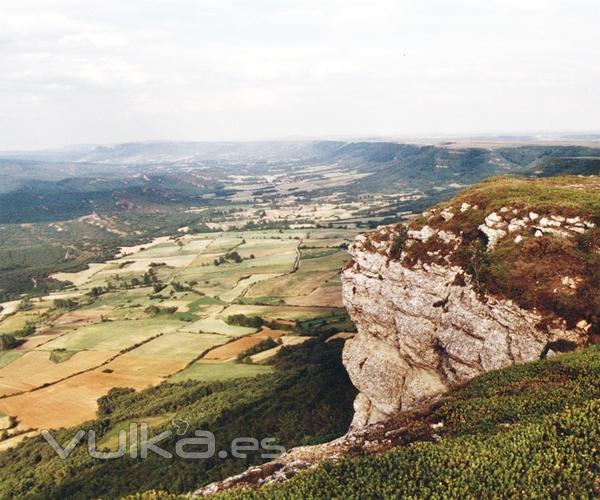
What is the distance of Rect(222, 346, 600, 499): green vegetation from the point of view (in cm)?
2302

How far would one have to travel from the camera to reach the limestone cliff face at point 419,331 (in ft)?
148

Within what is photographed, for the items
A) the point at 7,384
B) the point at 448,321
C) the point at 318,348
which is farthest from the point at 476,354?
the point at 7,384

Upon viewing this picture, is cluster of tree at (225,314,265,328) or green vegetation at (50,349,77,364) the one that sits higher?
cluster of tree at (225,314,265,328)

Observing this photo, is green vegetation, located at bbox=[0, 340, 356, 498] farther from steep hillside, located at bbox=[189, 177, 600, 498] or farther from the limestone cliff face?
steep hillside, located at bbox=[189, 177, 600, 498]

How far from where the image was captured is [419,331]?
55312 millimetres

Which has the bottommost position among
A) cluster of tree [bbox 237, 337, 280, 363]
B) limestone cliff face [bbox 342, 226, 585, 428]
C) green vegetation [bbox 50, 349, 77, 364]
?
green vegetation [bbox 50, 349, 77, 364]

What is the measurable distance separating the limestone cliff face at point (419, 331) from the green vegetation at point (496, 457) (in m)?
10.6

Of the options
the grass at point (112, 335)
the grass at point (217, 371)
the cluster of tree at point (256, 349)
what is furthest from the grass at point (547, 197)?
the grass at point (112, 335)

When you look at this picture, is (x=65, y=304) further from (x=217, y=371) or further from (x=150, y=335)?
(x=217, y=371)

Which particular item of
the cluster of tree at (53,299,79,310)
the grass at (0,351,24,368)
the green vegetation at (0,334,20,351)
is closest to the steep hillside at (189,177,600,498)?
the grass at (0,351,24,368)

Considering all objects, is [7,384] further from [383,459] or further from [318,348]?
[383,459]

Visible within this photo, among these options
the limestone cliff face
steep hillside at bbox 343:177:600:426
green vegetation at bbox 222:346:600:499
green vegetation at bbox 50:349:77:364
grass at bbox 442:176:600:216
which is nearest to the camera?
green vegetation at bbox 222:346:600:499

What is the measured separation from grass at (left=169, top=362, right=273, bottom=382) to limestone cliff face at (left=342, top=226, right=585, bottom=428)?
43.0 metres

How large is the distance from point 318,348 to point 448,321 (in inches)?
2385
